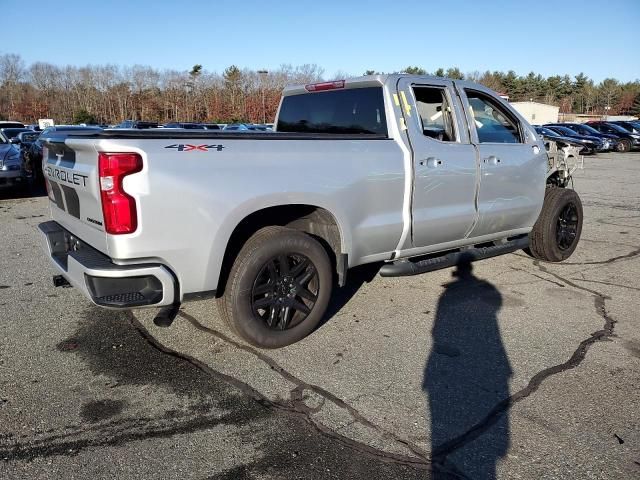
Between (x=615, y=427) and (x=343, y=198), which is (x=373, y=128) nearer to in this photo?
(x=343, y=198)

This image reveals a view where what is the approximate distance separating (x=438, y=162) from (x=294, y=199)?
1490 millimetres

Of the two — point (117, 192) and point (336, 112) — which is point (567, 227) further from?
point (117, 192)

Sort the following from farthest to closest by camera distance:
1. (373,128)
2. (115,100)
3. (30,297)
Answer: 1. (115,100)
2. (30,297)
3. (373,128)

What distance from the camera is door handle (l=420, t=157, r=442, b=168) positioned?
4.32m

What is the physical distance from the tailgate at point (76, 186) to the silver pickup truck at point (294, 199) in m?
0.02

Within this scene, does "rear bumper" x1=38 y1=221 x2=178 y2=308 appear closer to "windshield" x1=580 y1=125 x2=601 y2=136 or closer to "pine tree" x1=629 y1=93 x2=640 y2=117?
"windshield" x1=580 y1=125 x2=601 y2=136

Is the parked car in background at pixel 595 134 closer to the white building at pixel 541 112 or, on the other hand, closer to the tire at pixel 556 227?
the tire at pixel 556 227

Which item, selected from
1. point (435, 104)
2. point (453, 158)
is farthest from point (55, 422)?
point (435, 104)

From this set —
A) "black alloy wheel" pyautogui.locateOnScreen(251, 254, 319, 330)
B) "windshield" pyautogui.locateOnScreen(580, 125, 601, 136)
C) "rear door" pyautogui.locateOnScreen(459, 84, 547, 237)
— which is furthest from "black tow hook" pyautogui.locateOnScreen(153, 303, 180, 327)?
"windshield" pyautogui.locateOnScreen(580, 125, 601, 136)

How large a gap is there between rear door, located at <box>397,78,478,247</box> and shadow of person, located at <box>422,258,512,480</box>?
51 cm

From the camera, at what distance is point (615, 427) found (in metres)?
2.90

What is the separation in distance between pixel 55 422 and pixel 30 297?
2.41m

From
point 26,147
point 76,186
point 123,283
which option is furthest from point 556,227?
point 26,147

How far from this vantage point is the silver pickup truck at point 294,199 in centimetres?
307
